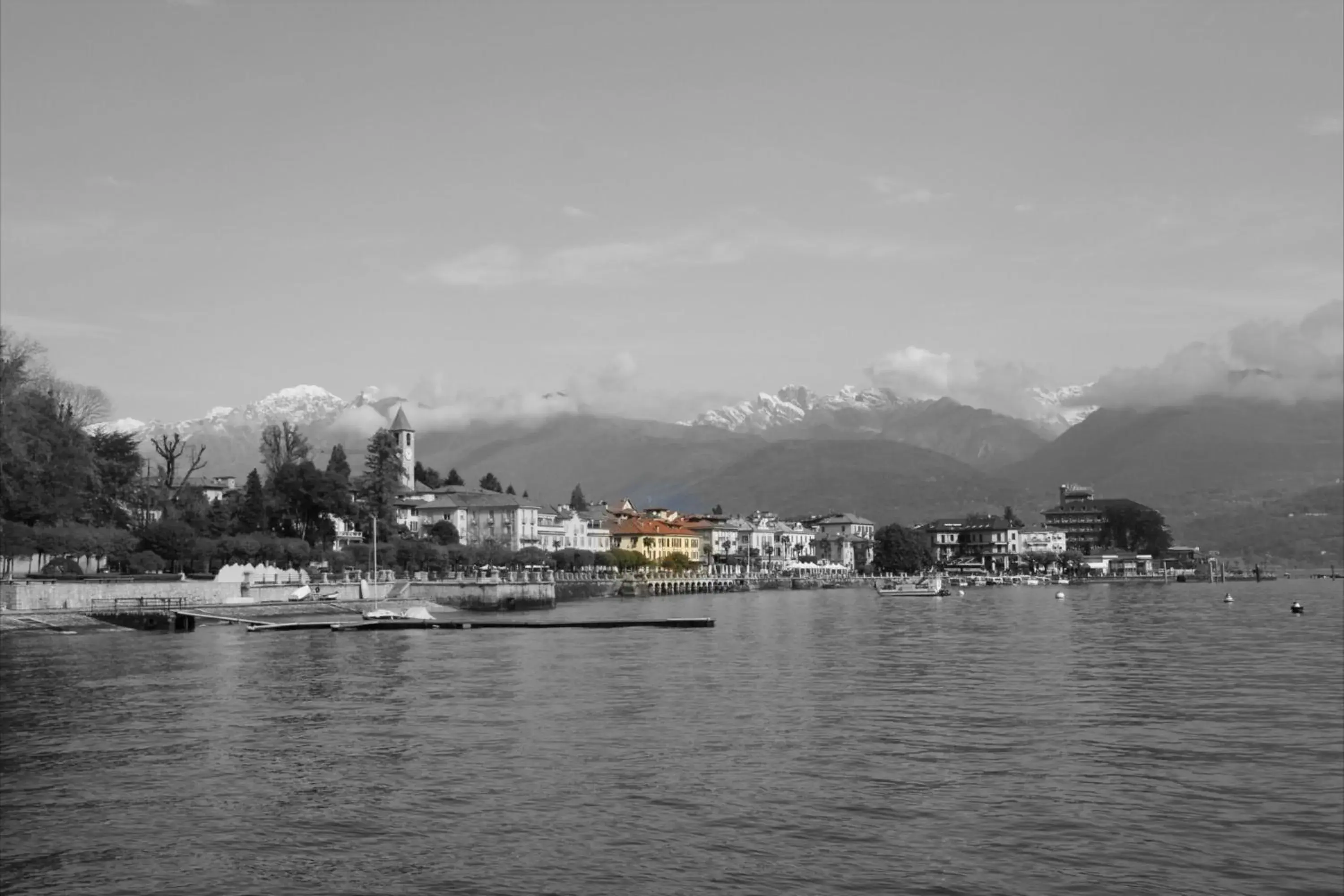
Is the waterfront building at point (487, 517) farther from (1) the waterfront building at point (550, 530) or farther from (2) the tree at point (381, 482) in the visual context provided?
(2) the tree at point (381, 482)

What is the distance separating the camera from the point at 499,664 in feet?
164

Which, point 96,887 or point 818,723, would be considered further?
point 818,723

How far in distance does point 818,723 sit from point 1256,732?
34.1 feet

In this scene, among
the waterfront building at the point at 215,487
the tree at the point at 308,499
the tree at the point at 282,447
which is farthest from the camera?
the waterfront building at the point at 215,487

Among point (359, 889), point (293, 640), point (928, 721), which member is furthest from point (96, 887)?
point (293, 640)

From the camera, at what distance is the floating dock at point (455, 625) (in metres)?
74.1

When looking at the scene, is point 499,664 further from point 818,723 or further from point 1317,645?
point 1317,645

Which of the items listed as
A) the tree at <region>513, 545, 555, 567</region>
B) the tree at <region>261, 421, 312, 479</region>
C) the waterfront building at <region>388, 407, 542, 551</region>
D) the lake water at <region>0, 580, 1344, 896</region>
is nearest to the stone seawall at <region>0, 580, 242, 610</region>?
the lake water at <region>0, 580, 1344, 896</region>

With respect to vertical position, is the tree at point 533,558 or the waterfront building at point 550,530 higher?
the waterfront building at point 550,530

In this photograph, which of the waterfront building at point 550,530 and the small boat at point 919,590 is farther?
the waterfront building at point 550,530

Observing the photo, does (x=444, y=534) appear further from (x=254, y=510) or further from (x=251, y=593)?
(x=251, y=593)

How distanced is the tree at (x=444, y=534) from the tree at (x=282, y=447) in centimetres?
1955

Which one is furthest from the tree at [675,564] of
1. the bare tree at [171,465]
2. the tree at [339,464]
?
the bare tree at [171,465]

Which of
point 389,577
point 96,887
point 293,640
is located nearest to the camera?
point 96,887
